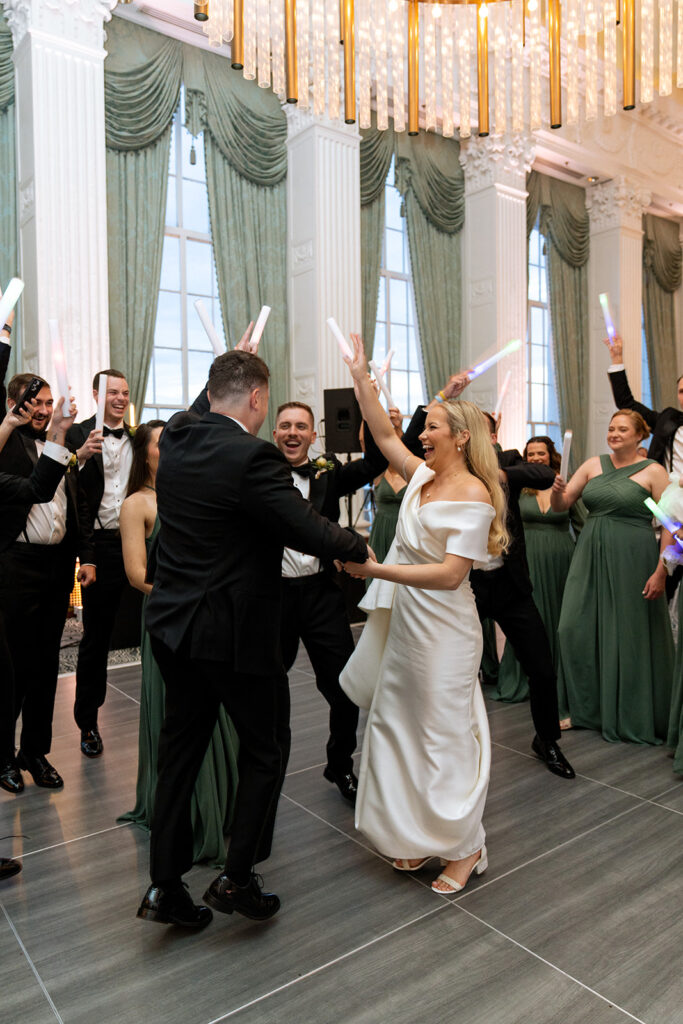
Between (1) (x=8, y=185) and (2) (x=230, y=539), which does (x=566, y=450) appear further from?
(1) (x=8, y=185)

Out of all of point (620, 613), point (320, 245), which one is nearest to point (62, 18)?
point (320, 245)

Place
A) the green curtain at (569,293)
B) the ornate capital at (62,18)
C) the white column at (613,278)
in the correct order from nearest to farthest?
1. the ornate capital at (62,18)
2. the green curtain at (569,293)
3. the white column at (613,278)

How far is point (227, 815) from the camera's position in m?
2.47

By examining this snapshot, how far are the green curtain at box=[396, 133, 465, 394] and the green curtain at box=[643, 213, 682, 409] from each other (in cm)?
427

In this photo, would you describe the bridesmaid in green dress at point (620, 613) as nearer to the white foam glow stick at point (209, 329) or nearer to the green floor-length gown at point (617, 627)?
the green floor-length gown at point (617, 627)

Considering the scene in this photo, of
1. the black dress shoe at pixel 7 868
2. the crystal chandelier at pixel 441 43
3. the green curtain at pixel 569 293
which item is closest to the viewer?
the black dress shoe at pixel 7 868

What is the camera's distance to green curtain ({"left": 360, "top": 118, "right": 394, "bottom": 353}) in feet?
27.3

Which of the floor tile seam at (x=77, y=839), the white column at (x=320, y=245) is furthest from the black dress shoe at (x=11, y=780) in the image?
the white column at (x=320, y=245)

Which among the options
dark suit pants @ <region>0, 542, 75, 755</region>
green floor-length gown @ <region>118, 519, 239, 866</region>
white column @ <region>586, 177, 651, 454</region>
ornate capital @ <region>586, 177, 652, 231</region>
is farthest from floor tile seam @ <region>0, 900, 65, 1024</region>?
ornate capital @ <region>586, 177, 652, 231</region>

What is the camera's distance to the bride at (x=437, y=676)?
215 cm

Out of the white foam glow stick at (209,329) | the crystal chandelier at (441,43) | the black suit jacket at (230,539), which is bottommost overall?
the black suit jacket at (230,539)

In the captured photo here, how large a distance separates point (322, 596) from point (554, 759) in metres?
1.23

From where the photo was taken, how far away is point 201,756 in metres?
1.95

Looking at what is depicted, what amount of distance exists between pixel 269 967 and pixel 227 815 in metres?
0.68
